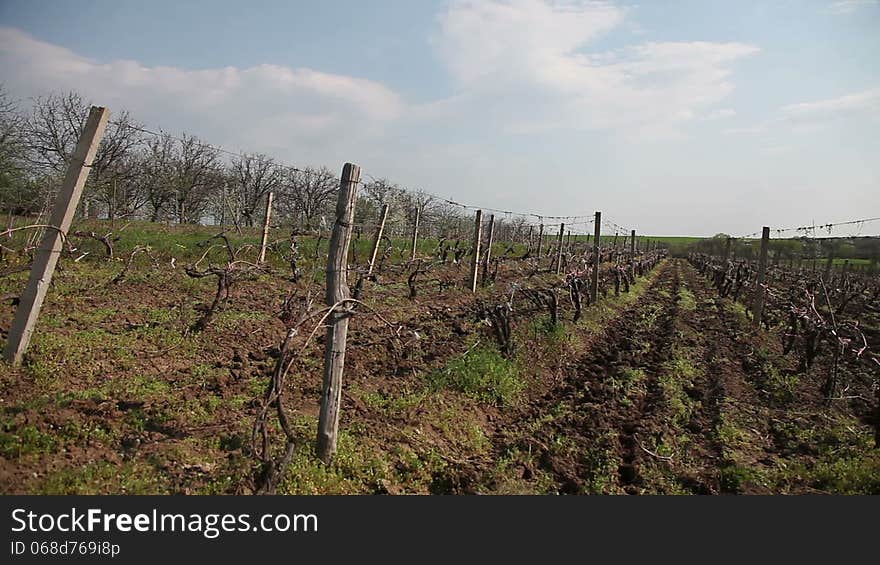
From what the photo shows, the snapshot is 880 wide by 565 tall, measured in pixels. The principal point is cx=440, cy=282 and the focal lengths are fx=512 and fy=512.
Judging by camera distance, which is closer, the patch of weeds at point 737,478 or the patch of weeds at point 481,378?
the patch of weeds at point 737,478

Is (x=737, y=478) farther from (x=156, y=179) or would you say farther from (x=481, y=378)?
(x=156, y=179)

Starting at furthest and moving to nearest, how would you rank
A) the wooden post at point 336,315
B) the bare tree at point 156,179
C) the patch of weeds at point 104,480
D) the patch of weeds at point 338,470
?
1. the bare tree at point 156,179
2. the wooden post at point 336,315
3. the patch of weeds at point 338,470
4. the patch of weeds at point 104,480

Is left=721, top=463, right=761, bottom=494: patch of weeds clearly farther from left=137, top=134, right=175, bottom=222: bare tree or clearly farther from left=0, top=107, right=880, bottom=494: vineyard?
left=137, top=134, right=175, bottom=222: bare tree

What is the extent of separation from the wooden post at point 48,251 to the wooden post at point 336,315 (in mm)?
2874

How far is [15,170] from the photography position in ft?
53.2

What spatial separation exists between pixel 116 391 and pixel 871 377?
11.0 metres

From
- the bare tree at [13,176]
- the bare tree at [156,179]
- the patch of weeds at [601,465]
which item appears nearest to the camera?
the patch of weeds at [601,465]

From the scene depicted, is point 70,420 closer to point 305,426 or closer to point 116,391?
point 116,391

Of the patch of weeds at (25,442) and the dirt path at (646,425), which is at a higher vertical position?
the patch of weeds at (25,442)

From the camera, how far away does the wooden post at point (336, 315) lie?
4.04m

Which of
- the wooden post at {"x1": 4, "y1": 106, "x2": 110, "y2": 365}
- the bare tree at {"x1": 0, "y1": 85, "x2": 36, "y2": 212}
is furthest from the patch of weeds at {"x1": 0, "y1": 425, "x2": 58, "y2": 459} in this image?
the bare tree at {"x1": 0, "y1": 85, "x2": 36, "y2": 212}

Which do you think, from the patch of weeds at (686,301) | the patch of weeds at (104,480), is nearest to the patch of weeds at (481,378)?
the patch of weeds at (104,480)

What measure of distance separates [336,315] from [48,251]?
10.5 feet

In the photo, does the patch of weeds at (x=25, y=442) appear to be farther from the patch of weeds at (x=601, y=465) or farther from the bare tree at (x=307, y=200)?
the bare tree at (x=307, y=200)
